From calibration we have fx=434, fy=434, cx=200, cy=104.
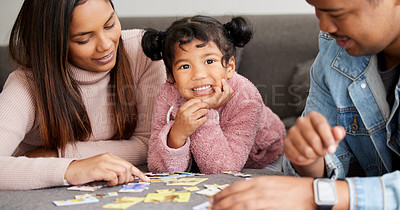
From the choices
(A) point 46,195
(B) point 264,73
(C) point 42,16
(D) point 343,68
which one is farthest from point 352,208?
(B) point 264,73

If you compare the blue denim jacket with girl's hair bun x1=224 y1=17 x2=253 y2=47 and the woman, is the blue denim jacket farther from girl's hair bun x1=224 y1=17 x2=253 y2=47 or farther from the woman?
the woman

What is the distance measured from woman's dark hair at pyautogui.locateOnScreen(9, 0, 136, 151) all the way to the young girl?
0.35m

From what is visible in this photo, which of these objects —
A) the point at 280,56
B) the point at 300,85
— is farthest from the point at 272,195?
the point at 280,56

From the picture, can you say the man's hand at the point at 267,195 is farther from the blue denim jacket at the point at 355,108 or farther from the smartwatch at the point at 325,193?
the blue denim jacket at the point at 355,108

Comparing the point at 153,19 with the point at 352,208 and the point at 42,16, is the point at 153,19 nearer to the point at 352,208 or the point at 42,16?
the point at 42,16

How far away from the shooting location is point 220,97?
5.77 feet

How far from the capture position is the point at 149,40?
6.28 ft

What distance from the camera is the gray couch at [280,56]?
2865 mm

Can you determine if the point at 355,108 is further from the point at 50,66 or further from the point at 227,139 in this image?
the point at 50,66

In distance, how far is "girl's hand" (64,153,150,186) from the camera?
147 centimetres

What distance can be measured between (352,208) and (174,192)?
1.73ft

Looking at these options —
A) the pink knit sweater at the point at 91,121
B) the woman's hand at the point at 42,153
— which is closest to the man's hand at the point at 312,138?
the pink knit sweater at the point at 91,121

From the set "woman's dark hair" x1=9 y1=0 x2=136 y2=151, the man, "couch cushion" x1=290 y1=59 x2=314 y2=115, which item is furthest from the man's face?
"couch cushion" x1=290 y1=59 x2=314 y2=115

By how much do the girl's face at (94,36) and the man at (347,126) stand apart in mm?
831
